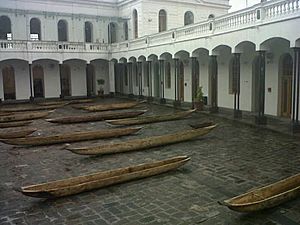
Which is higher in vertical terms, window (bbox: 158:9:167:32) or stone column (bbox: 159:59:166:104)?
window (bbox: 158:9:167:32)

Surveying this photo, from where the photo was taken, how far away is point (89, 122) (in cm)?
1945

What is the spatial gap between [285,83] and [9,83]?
1007 inches

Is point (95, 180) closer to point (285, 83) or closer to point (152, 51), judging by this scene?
point (285, 83)

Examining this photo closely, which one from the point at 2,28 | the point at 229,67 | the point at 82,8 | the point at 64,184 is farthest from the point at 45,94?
the point at 64,184

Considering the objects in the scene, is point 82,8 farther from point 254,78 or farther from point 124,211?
point 124,211

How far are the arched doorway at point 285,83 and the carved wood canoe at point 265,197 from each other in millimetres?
12055

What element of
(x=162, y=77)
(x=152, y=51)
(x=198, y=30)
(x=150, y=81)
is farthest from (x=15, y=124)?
(x=150, y=81)

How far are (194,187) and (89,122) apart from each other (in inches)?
474

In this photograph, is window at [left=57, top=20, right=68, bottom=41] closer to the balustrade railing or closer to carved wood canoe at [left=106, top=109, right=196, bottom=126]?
the balustrade railing

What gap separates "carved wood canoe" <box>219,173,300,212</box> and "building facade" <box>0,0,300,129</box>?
935 cm

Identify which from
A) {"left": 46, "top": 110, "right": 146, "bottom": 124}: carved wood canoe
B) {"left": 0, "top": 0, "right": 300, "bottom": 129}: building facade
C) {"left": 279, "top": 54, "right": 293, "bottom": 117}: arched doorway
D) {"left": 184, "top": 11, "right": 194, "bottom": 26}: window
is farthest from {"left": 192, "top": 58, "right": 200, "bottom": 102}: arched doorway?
{"left": 184, "top": 11, "right": 194, "bottom": 26}: window

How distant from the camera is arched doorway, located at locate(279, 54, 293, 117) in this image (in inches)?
727

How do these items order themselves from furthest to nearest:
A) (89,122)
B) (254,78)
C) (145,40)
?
1. (145,40)
2. (254,78)
3. (89,122)

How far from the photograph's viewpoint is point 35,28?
35.8 m
